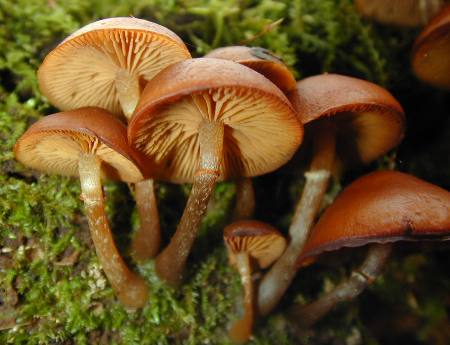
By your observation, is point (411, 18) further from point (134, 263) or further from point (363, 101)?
point (134, 263)

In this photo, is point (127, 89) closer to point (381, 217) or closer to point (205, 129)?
point (205, 129)

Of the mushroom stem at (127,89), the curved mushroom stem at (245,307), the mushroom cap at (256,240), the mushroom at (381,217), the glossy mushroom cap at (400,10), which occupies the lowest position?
the curved mushroom stem at (245,307)

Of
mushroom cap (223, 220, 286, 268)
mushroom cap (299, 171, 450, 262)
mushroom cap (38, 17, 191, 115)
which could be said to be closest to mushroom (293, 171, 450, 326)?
mushroom cap (299, 171, 450, 262)

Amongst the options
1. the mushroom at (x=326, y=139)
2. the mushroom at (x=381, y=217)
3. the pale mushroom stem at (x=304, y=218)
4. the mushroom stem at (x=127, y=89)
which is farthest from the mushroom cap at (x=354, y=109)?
the mushroom stem at (x=127, y=89)

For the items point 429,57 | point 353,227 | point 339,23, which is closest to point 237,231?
point 353,227

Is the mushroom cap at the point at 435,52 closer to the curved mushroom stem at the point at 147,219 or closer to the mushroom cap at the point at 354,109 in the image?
the mushroom cap at the point at 354,109

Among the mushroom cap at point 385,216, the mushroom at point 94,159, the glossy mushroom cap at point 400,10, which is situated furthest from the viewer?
the glossy mushroom cap at point 400,10

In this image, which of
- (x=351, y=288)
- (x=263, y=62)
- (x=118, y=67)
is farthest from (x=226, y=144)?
(x=351, y=288)

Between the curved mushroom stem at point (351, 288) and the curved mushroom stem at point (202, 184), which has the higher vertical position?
the curved mushroom stem at point (202, 184)
